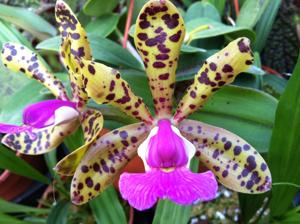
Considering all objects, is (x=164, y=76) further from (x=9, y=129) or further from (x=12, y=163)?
(x=12, y=163)

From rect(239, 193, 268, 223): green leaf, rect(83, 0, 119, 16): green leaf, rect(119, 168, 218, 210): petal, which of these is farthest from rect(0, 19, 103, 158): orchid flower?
rect(239, 193, 268, 223): green leaf

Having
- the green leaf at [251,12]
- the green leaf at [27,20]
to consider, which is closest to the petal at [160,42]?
the green leaf at [251,12]

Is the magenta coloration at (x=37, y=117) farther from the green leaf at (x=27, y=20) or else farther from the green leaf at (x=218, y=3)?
the green leaf at (x=218, y=3)

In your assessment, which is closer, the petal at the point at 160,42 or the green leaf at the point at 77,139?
the petal at the point at 160,42

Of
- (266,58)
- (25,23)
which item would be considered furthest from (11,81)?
(266,58)

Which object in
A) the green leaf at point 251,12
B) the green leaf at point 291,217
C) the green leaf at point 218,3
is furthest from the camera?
the green leaf at point 218,3

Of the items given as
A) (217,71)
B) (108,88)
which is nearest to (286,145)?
(217,71)
